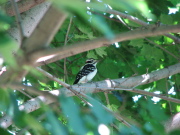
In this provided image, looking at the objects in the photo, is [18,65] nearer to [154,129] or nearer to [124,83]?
[154,129]

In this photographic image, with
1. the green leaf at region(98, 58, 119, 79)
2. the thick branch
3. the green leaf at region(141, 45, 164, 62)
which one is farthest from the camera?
the green leaf at region(98, 58, 119, 79)

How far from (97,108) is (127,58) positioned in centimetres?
504


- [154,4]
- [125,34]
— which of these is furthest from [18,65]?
[154,4]

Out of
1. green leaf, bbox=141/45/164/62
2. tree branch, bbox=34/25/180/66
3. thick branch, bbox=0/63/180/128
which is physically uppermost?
green leaf, bbox=141/45/164/62

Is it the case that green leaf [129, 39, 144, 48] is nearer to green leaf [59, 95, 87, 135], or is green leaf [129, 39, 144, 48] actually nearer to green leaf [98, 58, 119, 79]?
green leaf [98, 58, 119, 79]

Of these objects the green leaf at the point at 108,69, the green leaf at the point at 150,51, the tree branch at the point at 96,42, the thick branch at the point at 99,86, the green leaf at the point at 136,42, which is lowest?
the tree branch at the point at 96,42

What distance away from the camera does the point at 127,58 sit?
6.07 meters

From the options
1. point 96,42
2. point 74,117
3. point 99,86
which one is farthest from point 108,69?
point 74,117

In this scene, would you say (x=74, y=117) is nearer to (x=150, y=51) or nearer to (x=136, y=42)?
(x=136, y=42)

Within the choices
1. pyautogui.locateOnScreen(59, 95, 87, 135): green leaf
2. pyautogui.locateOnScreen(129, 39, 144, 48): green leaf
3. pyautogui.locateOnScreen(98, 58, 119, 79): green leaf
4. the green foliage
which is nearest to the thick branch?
the green foliage

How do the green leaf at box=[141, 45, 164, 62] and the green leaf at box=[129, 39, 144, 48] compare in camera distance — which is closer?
the green leaf at box=[129, 39, 144, 48]

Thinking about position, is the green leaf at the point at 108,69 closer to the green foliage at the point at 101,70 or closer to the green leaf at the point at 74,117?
the green foliage at the point at 101,70

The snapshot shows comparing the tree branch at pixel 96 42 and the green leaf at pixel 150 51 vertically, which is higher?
the green leaf at pixel 150 51

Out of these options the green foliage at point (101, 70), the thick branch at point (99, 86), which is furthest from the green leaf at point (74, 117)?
the thick branch at point (99, 86)
